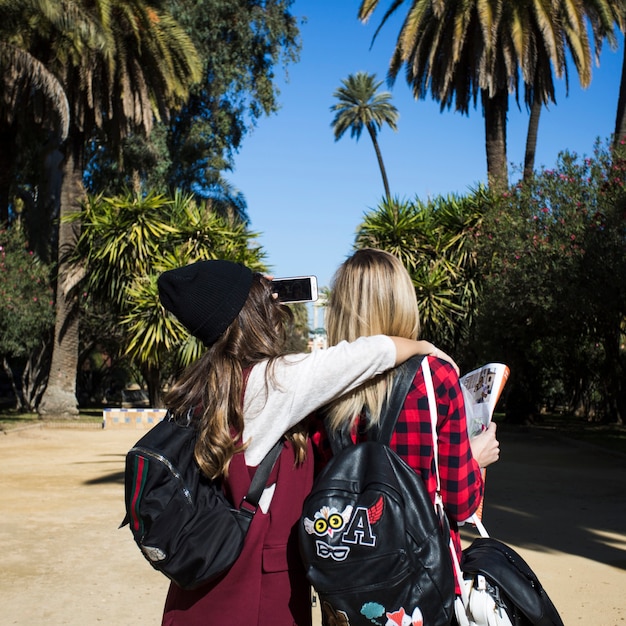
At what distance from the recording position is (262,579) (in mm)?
2086

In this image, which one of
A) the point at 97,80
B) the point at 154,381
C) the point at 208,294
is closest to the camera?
the point at 208,294

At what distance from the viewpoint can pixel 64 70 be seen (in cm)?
2106

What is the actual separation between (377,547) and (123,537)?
19.6 ft

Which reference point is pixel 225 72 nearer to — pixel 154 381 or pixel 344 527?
pixel 154 381

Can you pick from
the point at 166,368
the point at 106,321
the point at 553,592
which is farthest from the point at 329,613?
the point at 106,321

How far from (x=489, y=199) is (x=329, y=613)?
64.4 ft

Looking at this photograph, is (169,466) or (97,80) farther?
(97,80)

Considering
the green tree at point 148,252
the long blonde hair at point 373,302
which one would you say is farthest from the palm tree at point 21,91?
the long blonde hair at point 373,302

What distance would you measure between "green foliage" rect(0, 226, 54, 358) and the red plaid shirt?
20958 mm

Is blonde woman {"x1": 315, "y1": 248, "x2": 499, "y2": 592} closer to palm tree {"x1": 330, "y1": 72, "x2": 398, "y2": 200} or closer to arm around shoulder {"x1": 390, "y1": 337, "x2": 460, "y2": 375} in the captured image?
arm around shoulder {"x1": 390, "y1": 337, "x2": 460, "y2": 375}

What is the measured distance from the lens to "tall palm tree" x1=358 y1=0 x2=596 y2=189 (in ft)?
66.3

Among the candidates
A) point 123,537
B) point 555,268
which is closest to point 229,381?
point 123,537

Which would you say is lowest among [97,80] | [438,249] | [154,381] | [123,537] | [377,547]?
[123,537]

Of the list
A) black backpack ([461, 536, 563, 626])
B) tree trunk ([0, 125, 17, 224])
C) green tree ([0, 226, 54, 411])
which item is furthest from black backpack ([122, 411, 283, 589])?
tree trunk ([0, 125, 17, 224])
